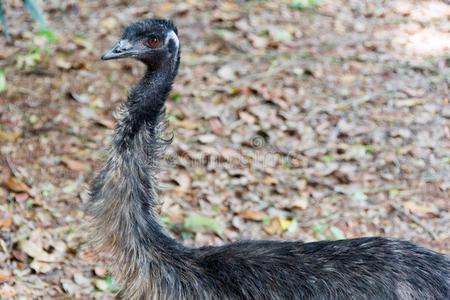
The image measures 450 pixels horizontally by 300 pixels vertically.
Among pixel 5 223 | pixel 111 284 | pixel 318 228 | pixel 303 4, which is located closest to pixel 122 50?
pixel 111 284

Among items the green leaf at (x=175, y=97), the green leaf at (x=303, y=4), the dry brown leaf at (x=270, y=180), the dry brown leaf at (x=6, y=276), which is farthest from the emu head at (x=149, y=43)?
the green leaf at (x=303, y=4)

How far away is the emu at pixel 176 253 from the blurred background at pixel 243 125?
1000mm

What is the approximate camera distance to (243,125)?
6613 millimetres

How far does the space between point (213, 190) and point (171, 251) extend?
2.10 meters

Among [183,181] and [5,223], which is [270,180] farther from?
[5,223]

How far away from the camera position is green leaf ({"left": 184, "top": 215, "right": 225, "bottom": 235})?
5.41 m

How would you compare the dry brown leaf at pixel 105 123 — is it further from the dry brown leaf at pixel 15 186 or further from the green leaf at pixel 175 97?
the dry brown leaf at pixel 15 186

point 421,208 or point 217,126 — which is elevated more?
point 421,208

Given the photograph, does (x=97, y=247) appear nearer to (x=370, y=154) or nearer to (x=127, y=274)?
(x=127, y=274)

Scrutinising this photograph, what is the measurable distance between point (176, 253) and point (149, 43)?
1102 mm

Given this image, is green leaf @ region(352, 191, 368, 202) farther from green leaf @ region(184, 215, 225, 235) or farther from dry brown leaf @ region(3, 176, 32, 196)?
dry brown leaf @ region(3, 176, 32, 196)

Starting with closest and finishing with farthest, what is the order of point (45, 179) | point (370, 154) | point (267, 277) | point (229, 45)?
1. point (267, 277)
2. point (45, 179)
3. point (370, 154)
4. point (229, 45)

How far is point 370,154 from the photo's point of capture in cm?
631

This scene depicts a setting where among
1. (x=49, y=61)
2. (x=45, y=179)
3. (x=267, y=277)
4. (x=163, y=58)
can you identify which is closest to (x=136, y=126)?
(x=163, y=58)
